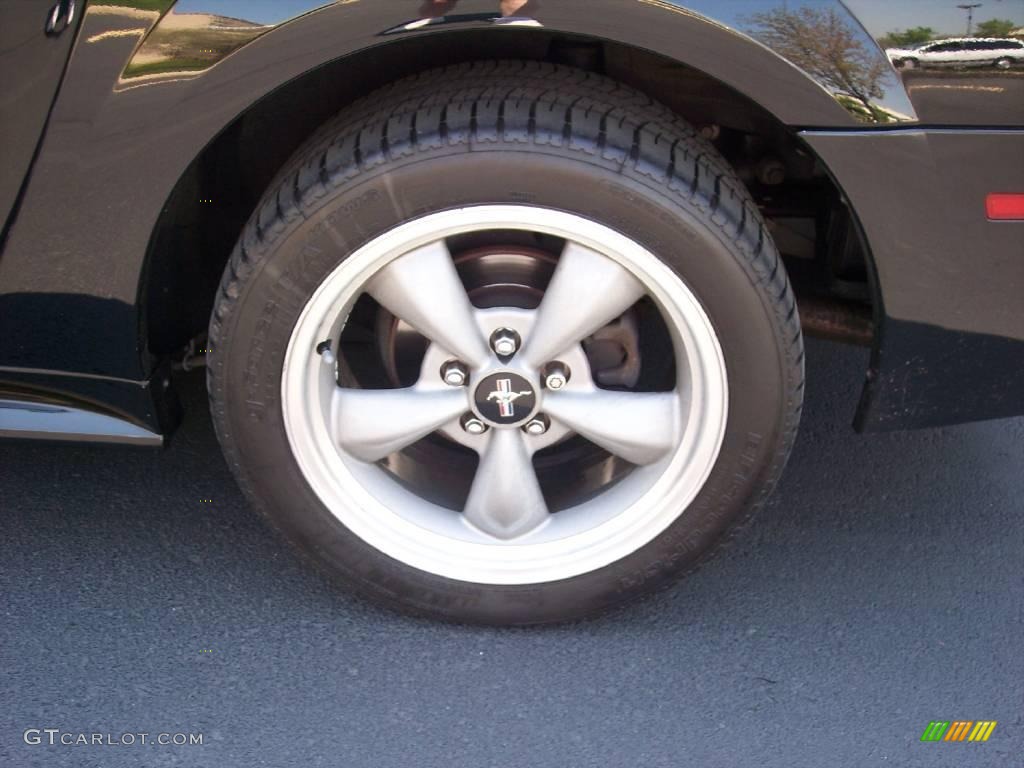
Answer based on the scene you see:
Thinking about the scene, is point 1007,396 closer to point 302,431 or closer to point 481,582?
point 481,582

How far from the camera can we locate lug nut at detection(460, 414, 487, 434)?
203 cm

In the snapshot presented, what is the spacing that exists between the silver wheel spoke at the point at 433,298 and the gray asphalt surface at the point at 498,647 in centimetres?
59

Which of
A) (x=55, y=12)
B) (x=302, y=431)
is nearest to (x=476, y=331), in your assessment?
(x=302, y=431)

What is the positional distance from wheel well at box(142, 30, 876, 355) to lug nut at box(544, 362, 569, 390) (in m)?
0.55

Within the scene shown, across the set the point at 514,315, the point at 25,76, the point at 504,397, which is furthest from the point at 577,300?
the point at 25,76

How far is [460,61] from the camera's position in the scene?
1902 mm

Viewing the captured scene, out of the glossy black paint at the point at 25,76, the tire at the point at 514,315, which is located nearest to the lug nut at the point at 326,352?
the tire at the point at 514,315

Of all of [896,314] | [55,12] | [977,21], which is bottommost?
[896,314]

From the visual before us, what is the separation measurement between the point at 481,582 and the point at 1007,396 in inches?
40.6

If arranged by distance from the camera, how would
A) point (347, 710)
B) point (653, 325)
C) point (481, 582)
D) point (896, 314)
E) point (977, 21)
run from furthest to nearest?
point (653, 325) < point (481, 582) < point (347, 710) < point (896, 314) < point (977, 21)

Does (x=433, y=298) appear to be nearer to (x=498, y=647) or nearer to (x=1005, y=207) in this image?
(x=498, y=647)

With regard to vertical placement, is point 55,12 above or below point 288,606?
above

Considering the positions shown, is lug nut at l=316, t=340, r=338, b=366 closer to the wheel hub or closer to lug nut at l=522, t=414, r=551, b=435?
the wheel hub

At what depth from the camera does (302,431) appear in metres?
1.94
